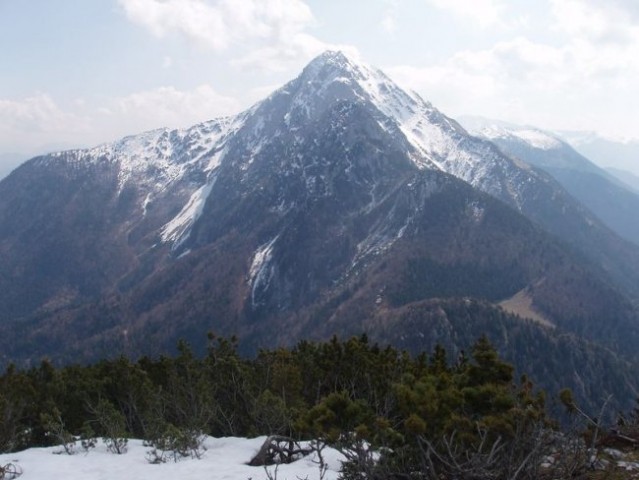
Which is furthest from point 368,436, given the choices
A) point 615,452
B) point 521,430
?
point 615,452

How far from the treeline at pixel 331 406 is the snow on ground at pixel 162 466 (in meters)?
1.21

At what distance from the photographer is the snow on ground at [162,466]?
21.5 metres

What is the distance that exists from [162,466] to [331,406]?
10.6 m

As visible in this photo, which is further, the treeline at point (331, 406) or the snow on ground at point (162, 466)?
the snow on ground at point (162, 466)

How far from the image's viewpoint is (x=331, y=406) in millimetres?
17281

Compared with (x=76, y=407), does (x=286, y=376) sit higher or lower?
higher

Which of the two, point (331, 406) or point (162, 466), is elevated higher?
point (331, 406)

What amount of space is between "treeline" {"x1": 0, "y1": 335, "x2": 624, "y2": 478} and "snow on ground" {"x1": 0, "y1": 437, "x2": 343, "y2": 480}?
1.21m

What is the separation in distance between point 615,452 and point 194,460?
1748cm

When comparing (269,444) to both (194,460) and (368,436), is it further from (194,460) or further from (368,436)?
(368,436)

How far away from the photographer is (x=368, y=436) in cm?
1645

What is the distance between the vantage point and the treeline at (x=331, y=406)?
15094mm

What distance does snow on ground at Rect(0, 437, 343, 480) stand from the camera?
70.6 feet

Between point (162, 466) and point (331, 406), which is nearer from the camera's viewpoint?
point (331, 406)
